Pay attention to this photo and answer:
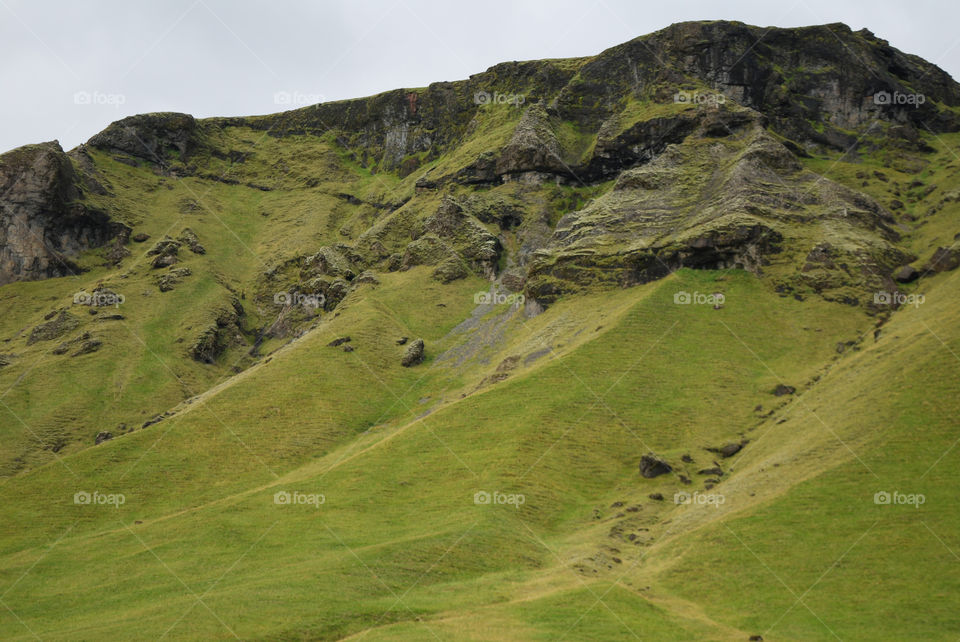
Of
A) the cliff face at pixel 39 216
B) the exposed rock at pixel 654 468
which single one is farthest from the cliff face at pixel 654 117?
the exposed rock at pixel 654 468

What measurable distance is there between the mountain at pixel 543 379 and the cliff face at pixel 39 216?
72 cm

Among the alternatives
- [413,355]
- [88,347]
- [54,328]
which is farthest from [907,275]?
[54,328]

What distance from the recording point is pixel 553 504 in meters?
67.6

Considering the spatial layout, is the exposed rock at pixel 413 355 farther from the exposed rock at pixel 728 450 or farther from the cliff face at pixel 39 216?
the cliff face at pixel 39 216

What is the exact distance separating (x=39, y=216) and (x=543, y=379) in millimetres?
136991

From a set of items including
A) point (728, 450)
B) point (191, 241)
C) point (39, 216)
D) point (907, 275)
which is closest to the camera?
point (728, 450)

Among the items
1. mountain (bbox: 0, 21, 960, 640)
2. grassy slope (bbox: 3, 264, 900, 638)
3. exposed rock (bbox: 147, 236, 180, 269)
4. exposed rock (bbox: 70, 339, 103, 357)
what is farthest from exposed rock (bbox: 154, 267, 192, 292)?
grassy slope (bbox: 3, 264, 900, 638)

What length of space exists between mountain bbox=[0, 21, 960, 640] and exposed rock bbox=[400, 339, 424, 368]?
617mm

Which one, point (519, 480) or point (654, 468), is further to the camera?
point (519, 480)

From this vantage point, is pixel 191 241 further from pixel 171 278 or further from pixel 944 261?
pixel 944 261

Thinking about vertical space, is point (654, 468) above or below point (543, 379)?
below

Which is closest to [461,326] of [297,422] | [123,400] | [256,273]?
[297,422]

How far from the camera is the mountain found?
48938 millimetres

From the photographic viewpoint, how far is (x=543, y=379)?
89938 millimetres
